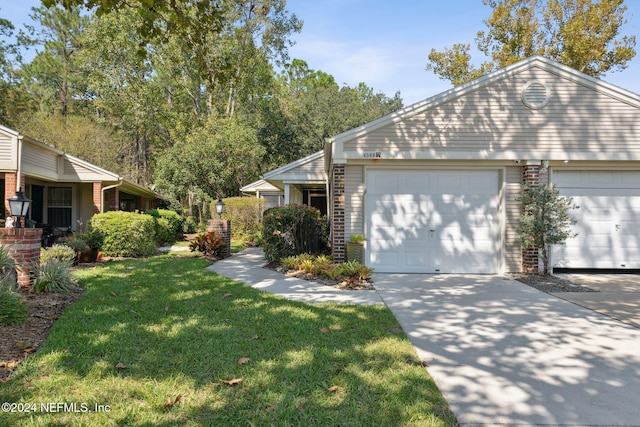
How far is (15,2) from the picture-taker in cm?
1288

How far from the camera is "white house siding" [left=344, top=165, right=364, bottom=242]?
28.7ft

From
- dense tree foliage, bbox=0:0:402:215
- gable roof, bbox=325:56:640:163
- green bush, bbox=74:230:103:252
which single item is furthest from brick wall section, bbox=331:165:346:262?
dense tree foliage, bbox=0:0:402:215

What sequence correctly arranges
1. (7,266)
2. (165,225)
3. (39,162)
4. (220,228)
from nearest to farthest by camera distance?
(7,266), (220,228), (39,162), (165,225)

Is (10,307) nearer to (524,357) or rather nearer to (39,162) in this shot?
(524,357)

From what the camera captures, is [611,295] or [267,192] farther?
[267,192]

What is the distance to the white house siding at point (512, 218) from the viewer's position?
8.57m

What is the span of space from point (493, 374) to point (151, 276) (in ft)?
20.6

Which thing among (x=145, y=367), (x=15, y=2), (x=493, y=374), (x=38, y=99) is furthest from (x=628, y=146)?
(x=38, y=99)

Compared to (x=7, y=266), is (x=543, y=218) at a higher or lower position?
higher

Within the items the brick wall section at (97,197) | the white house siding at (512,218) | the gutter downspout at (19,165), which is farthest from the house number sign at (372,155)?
the brick wall section at (97,197)

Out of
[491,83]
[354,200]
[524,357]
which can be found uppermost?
[491,83]

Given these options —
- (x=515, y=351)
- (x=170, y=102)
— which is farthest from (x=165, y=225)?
(x=170, y=102)

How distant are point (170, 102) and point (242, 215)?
14.2 m

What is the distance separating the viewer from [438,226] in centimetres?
868
